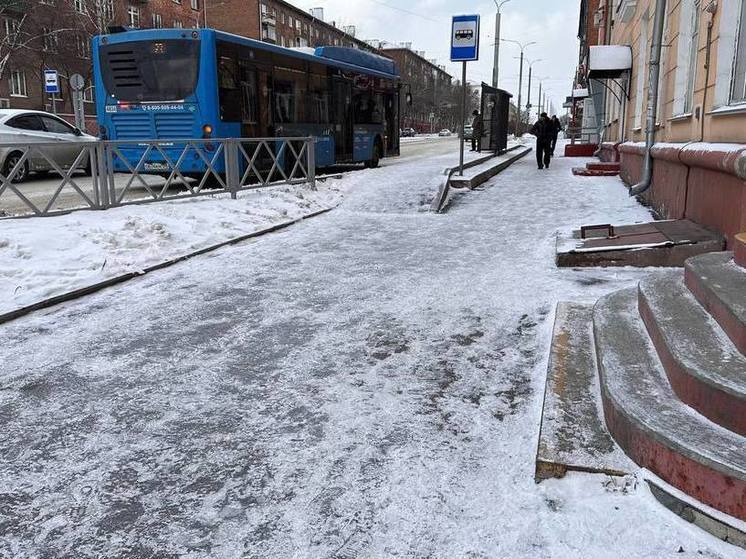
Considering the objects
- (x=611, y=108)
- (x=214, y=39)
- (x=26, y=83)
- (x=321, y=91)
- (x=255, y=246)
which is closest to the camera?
(x=255, y=246)

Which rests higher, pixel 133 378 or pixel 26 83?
pixel 26 83

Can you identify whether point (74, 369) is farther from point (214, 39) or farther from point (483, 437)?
point (214, 39)

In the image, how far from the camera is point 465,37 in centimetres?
1238

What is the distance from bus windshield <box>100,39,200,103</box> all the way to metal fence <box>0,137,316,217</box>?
163 centimetres

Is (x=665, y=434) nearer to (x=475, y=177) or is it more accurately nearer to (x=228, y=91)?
(x=475, y=177)

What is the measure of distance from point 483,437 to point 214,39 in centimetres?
1116

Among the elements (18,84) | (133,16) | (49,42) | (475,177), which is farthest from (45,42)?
(475,177)

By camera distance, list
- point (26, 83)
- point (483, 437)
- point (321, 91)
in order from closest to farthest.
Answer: point (483, 437), point (321, 91), point (26, 83)

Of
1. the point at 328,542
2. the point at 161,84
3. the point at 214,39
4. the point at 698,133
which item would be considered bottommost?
the point at 328,542

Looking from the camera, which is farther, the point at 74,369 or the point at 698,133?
the point at 698,133

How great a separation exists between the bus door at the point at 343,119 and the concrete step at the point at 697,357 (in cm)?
1377

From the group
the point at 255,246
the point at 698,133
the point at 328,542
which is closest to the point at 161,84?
the point at 255,246

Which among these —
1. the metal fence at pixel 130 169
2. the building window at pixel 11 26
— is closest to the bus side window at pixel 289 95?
the metal fence at pixel 130 169

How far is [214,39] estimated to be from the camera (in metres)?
12.2
